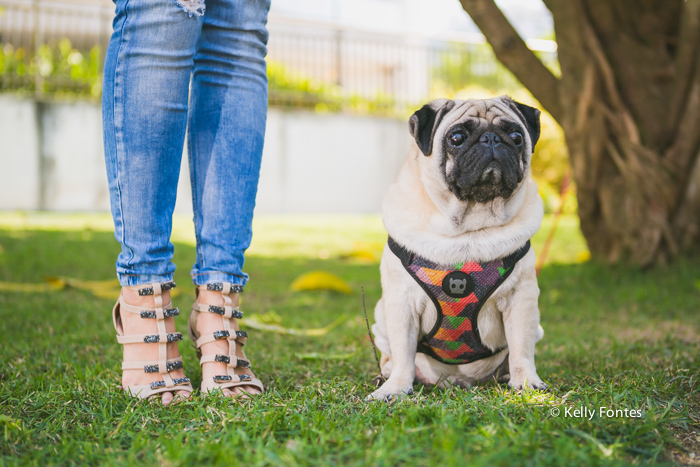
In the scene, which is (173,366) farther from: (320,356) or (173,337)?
(320,356)

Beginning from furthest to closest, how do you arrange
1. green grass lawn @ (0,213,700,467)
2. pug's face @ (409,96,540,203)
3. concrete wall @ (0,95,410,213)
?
concrete wall @ (0,95,410,213) < pug's face @ (409,96,540,203) < green grass lawn @ (0,213,700,467)

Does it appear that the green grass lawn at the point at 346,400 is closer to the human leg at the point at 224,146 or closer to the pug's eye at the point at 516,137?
the human leg at the point at 224,146

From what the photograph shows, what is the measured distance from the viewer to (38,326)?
2.73 meters

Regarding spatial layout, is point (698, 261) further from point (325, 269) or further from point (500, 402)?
point (500, 402)

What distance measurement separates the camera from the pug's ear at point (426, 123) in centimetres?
194

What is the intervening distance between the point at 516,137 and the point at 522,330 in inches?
24.2

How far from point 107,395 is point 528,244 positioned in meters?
1.33

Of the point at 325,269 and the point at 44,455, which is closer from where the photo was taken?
the point at 44,455

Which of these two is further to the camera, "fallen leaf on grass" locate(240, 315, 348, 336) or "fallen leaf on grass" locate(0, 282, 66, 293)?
"fallen leaf on grass" locate(0, 282, 66, 293)

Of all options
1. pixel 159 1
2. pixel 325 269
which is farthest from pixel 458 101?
pixel 325 269

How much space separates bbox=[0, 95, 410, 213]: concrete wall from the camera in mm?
9422

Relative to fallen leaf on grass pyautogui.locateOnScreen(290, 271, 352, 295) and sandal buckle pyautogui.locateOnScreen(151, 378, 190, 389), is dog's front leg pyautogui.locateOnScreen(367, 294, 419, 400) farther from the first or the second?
fallen leaf on grass pyautogui.locateOnScreen(290, 271, 352, 295)

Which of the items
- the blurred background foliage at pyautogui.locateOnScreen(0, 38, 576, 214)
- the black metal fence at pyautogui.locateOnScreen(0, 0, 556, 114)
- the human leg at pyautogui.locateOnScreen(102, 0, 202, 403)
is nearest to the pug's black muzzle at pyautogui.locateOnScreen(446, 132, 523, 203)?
the human leg at pyautogui.locateOnScreen(102, 0, 202, 403)

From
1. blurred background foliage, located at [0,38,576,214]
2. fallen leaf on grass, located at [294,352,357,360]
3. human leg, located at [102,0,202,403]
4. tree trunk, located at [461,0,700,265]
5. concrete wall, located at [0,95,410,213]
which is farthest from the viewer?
blurred background foliage, located at [0,38,576,214]
